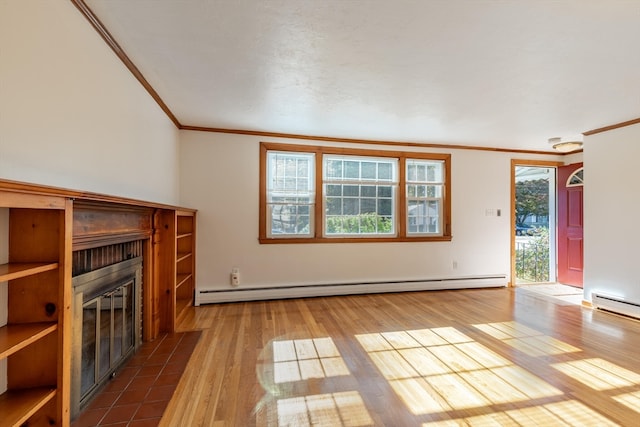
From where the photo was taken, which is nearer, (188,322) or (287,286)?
(188,322)

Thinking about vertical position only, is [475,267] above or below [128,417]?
above

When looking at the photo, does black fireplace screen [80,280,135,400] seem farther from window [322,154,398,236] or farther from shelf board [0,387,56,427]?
window [322,154,398,236]

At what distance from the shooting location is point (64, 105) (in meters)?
1.54

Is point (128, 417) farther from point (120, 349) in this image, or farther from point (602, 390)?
point (602, 390)

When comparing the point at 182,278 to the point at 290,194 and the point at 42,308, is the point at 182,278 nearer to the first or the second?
the point at 290,194

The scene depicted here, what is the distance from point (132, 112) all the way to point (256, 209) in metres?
1.96

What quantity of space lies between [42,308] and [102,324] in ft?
2.56

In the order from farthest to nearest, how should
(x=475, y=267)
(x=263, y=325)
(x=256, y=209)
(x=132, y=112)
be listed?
1. (x=475, y=267)
2. (x=256, y=209)
3. (x=263, y=325)
4. (x=132, y=112)

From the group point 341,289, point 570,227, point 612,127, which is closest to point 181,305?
point 341,289

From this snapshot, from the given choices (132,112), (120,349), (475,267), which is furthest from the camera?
(475,267)

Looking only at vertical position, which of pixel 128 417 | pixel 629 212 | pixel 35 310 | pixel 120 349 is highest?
pixel 629 212

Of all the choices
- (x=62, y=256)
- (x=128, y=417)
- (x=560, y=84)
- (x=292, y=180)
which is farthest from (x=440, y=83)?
(x=128, y=417)

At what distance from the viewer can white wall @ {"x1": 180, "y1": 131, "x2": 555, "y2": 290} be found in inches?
155

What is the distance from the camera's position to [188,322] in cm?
321
